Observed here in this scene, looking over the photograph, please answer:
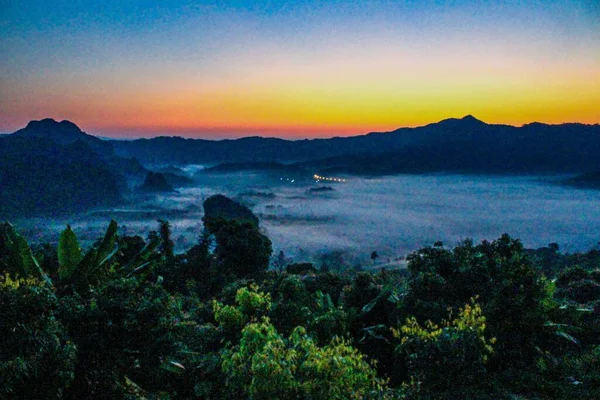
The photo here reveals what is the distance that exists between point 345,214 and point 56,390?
159338 mm

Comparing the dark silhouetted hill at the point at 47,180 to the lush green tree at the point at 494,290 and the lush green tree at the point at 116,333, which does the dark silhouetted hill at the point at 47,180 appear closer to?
the lush green tree at the point at 116,333

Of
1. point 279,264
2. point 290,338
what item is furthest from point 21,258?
point 279,264

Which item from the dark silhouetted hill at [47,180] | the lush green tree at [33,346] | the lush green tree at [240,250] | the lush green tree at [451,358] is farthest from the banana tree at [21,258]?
the dark silhouetted hill at [47,180]

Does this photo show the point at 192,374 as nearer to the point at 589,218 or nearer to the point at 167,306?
the point at 167,306

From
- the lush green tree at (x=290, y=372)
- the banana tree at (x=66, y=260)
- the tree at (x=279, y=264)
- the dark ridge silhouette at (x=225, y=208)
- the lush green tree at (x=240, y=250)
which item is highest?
the banana tree at (x=66, y=260)

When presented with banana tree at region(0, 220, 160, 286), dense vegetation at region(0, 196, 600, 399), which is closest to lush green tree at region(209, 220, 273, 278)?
dense vegetation at region(0, 196, 600, 399)

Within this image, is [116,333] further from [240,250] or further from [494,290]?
[240,250]

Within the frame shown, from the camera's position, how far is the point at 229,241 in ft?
96.6

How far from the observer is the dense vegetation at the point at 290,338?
488cm

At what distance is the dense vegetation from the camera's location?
4875mm

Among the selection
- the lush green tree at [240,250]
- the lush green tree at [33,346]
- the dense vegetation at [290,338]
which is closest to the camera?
the lush green tree at [33,346]

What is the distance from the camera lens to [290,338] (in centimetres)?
556

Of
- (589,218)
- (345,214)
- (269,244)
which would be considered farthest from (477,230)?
(269,244)

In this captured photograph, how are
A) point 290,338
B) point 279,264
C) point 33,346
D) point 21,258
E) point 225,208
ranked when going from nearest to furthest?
point 33,346, point 290,338, point 21,258, point 279,264, point 225,208
